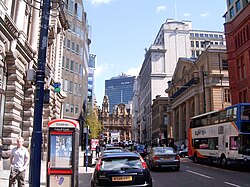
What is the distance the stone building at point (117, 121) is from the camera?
455 feet

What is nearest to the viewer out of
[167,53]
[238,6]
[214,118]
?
[214,118]

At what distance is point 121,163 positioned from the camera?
9.45 meters

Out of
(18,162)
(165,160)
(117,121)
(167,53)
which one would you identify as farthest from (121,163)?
(117,121)

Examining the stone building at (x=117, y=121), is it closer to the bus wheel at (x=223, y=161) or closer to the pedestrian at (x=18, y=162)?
the bus wheel at (x=223, y=161)

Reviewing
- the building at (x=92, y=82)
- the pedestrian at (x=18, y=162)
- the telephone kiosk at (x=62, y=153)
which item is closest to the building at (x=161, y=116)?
the building at (x=92, y=82)

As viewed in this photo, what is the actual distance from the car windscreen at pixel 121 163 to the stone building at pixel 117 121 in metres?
127

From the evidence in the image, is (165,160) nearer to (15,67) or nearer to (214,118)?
(214,118)

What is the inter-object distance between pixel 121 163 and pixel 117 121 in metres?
135

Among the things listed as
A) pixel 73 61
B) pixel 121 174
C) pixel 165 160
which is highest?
pixel 73 61

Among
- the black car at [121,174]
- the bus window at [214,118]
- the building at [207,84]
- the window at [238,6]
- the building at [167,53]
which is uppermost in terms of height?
the building at [167,53]

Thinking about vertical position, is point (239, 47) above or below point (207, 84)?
above

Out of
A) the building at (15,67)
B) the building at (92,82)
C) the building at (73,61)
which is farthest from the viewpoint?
the building at (92,82)

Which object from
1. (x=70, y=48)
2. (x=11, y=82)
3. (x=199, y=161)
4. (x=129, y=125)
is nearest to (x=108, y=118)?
(x=129, y=125)

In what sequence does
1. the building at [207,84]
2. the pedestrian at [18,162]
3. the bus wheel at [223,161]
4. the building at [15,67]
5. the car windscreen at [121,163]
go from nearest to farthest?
the pedestrian at [18,162] → the car windscreen at [121,163] → the building at [15,67] → the bus wheel at [223,161] → the building at [207,84]
